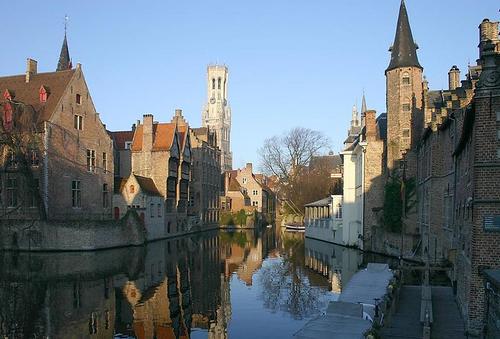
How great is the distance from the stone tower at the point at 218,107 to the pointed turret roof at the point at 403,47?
113078 mm

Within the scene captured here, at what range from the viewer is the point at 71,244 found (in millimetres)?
32594

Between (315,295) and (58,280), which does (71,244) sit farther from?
(315,295)

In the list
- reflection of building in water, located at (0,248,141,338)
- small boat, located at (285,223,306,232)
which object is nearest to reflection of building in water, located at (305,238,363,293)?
reflection of building in water, located at (0,248,141,338)

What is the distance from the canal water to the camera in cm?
1448

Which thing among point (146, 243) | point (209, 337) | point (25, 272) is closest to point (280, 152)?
point (146, 243)

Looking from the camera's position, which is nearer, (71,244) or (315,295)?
(315,295)

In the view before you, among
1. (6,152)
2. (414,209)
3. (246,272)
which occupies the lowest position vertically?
(246,272)

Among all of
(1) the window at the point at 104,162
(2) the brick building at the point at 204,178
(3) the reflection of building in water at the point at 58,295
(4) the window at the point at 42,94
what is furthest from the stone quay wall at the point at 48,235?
(2) the brick building at the point at 204,178

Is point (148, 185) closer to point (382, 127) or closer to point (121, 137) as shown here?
point (121, 137)

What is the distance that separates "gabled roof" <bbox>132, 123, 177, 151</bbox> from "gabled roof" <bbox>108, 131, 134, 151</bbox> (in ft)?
9.19

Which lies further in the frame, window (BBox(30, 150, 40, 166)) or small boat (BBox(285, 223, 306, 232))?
small boat (BBox(285, 223, 306, 232))

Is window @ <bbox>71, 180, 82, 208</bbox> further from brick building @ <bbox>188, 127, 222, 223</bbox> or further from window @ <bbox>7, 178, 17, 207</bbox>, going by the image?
brick building @ <bbox>188, 127, 222, 223</bbox>

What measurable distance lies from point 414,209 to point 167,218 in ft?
83.3

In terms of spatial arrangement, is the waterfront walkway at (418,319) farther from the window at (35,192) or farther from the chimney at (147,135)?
the chimney at (147,135)
